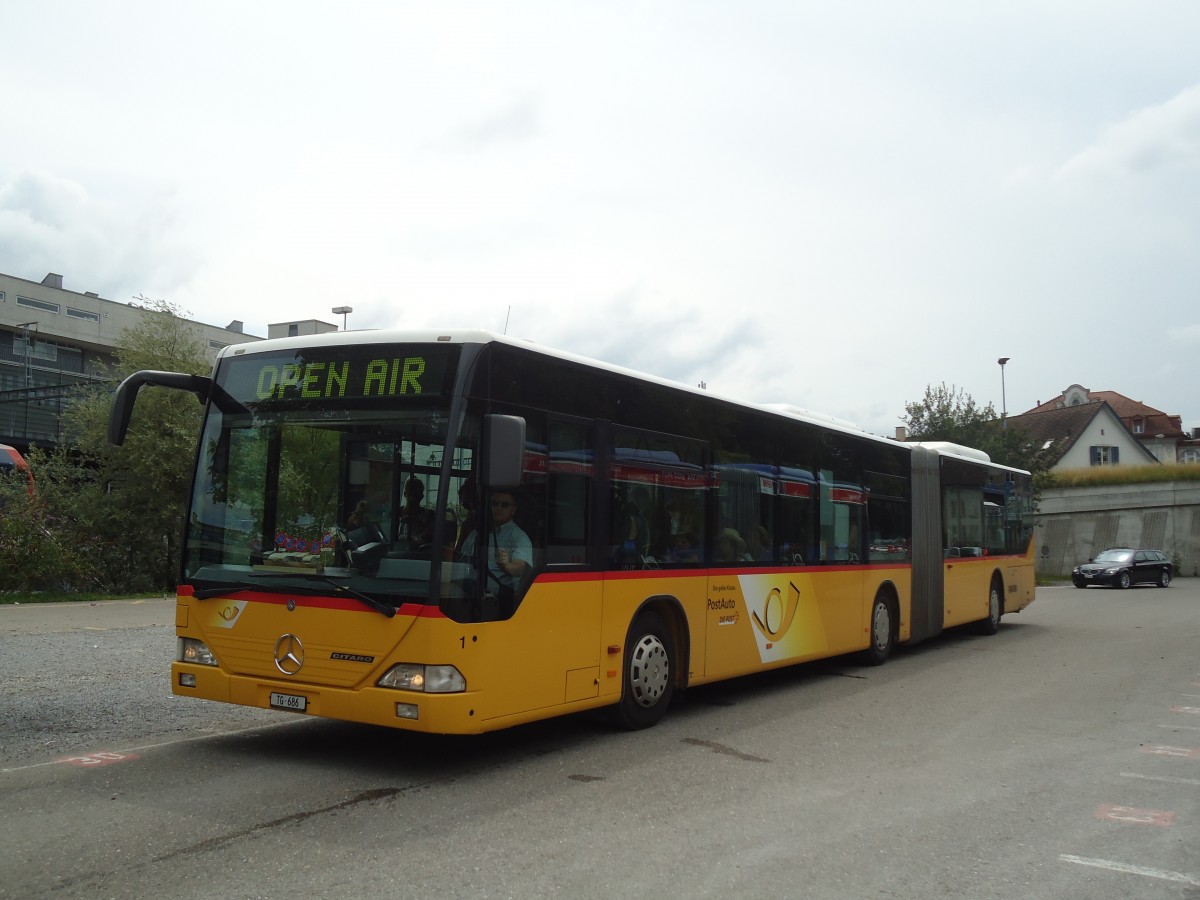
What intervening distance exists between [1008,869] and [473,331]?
4.46 meters

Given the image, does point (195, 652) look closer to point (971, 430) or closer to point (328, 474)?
point (328, 474)

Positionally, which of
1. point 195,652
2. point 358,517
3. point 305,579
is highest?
point 358,517

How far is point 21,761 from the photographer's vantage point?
727 centimetres

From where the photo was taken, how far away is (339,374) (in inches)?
288

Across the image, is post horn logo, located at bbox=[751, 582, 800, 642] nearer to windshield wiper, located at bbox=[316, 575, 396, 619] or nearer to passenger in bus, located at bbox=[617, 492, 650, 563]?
passenger in bus, located at bbox=[617, 492, 650, 563]

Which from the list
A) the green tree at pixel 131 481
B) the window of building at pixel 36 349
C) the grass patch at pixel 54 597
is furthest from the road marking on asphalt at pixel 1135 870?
the window of building at pixel 36 349

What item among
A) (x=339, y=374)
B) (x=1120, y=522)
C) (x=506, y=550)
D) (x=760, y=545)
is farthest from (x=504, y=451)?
(x=1120, y=522)

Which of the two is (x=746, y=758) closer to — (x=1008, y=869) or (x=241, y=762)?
(x=1008, y=869)

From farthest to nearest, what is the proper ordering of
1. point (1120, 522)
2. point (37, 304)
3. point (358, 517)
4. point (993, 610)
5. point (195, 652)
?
point (37, 304) < point (1120, 522) < point (993, 610) < point (195, 652) < point (358, 517)

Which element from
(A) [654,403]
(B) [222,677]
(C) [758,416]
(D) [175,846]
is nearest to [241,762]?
(B) [222,677]

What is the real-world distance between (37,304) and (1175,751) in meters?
63.3

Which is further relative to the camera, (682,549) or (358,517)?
(682,549)

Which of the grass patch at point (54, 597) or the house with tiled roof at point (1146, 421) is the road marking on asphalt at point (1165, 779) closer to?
the grass patch at point (54, 597)

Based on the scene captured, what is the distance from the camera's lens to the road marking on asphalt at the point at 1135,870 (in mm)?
5090
